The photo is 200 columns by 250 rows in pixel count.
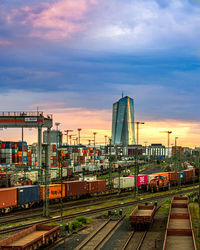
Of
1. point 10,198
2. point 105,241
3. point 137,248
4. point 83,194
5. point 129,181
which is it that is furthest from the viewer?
point 129,181

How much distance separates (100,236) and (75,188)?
87.2 feet

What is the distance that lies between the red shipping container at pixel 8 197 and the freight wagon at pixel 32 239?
16.3m

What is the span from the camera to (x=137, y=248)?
27797 mm

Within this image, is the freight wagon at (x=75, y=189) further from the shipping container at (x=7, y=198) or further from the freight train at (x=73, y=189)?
the shipping container at (x=7, y=198)

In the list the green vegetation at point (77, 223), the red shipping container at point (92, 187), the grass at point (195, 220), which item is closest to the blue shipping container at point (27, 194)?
the green vegetation at point (77, 223)

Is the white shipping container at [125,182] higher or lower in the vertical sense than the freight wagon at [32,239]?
lower

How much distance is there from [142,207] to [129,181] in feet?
99.5

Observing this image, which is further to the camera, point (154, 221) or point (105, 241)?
point (154, 221)

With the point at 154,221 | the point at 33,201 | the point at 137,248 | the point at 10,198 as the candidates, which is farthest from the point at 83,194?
the point at 137,248

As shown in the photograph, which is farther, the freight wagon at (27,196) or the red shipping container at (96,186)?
the red shipping container at (96,186)

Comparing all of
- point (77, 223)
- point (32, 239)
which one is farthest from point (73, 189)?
point (32, 239)

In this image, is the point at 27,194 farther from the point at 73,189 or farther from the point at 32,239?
the point at 32,239

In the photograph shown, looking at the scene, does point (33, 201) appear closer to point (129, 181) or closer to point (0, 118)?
point (0, 118)

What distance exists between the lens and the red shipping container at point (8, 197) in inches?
1757
